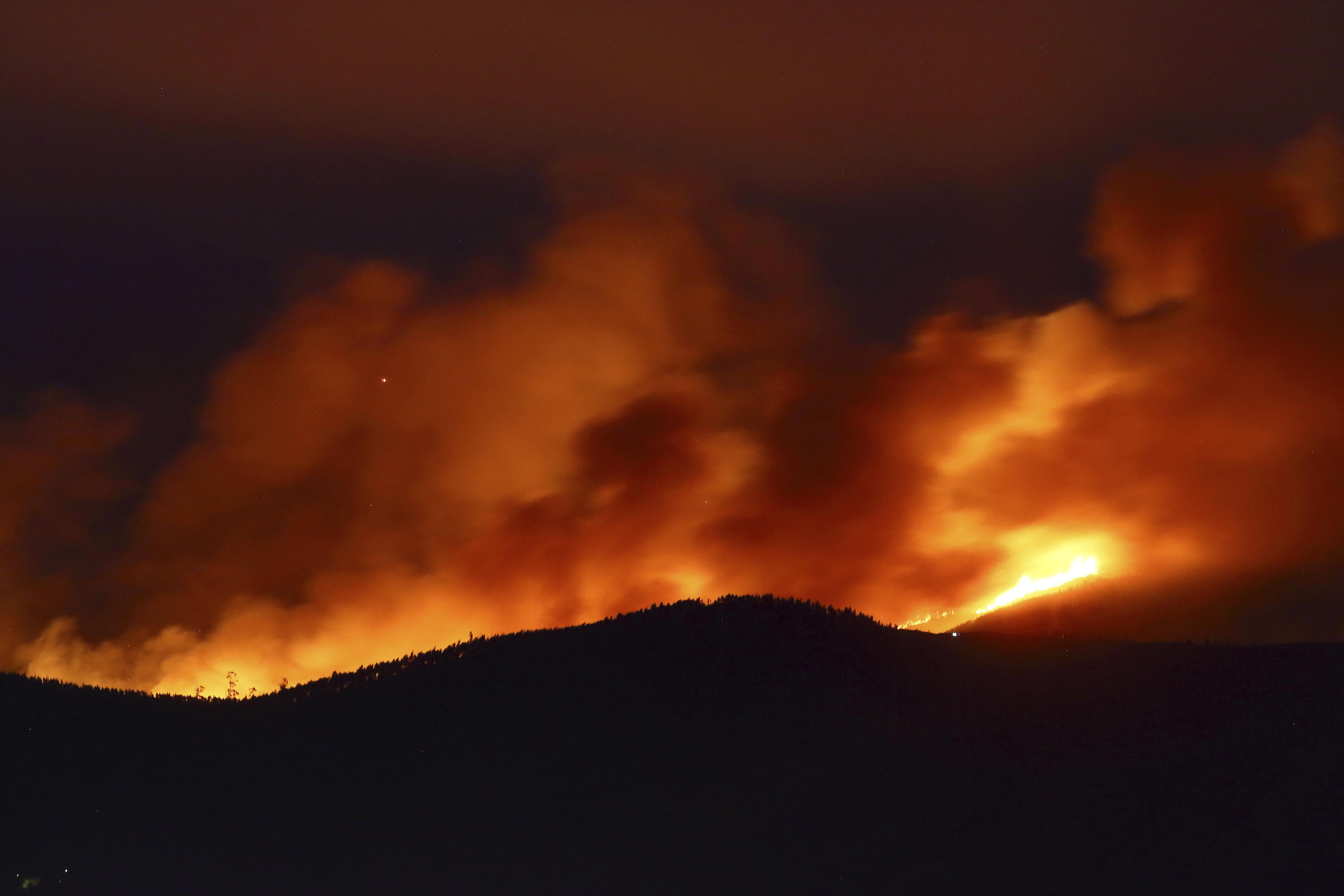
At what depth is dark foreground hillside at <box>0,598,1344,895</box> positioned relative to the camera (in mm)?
19438

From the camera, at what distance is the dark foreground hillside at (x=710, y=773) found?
63.8 ft

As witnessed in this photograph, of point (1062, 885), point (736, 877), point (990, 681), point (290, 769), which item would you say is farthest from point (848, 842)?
point (290, 769)

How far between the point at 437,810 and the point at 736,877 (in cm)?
631

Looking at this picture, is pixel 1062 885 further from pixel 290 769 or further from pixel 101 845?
pixel 101 845

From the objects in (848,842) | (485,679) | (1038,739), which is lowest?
(848,842)

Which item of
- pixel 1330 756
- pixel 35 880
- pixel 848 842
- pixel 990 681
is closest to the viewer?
pixel 35 880

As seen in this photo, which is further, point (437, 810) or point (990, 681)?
point (990, 681)

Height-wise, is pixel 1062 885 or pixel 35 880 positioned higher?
pixel 35 880

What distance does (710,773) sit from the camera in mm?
22750

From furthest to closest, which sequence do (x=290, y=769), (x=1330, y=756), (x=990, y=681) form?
1. (x=990, y=681)
2. (x=290, y=769)
3. (x=1330, y=756)

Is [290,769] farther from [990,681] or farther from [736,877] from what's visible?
[990,681]

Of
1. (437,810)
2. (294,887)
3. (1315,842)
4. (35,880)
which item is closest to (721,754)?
(437,810)

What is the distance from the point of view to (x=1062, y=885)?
18.8 metres

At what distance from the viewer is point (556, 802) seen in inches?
864
